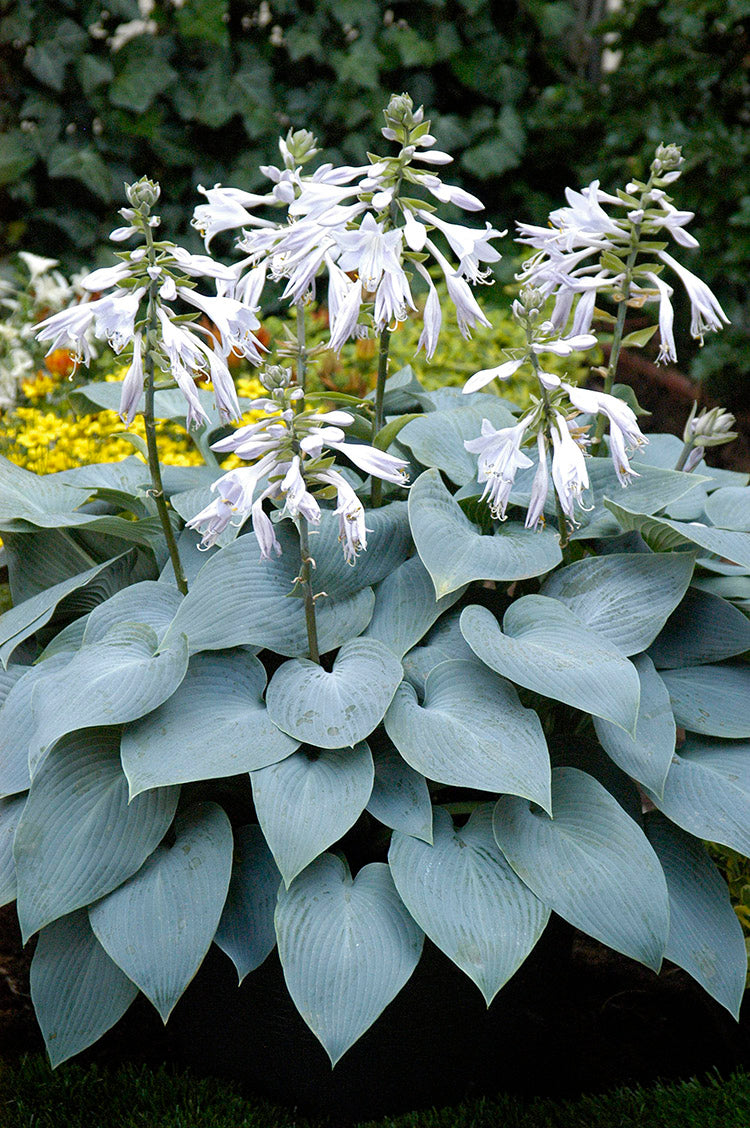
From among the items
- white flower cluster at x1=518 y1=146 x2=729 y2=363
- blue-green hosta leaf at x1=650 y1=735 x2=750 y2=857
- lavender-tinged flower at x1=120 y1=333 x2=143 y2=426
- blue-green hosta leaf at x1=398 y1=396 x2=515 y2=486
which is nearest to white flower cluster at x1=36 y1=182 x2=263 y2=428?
lavender-tinged flower at x1=120 y1=333 x2=143 y2=426

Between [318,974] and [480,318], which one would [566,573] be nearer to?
[480,318]

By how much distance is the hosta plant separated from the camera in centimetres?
145

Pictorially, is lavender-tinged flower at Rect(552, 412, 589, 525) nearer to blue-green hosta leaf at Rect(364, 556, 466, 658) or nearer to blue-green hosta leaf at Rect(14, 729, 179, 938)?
blue-green hosta leaf at Rect(364, 556, 466, 658)

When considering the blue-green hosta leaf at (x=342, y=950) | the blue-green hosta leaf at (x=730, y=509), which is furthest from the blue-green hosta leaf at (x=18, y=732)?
the blue-green hosta leaf at (x=730, y=509)

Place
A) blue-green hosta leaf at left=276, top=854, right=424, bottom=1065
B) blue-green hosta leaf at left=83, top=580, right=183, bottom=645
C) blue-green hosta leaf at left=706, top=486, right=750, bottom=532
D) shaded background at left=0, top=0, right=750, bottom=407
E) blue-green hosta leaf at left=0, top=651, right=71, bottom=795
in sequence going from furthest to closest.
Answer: shaded background at left=0, top=0, right=750, bottom=407 → blue-green hosta leaf at left=706, top=486, right=750, bottom=532 → blue-green hosta leaf at left=83, top=580, right=183, bottom=645 → blue-green hosta leaf at left=0, top=651, right=71, bottom=795 → blue-green hosta leaf at left=276, top=854, right=424, bottom=1065

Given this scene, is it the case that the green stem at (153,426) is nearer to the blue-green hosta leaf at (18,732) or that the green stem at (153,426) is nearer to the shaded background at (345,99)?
the blue-green hosta leaf at (18,732)

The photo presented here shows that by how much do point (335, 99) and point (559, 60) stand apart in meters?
1.30

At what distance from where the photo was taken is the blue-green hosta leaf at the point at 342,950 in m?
1.39

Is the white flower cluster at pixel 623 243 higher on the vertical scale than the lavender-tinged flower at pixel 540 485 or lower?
higher

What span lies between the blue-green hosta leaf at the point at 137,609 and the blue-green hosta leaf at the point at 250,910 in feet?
1.30

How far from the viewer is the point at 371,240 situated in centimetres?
152

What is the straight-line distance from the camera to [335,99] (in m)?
5.04

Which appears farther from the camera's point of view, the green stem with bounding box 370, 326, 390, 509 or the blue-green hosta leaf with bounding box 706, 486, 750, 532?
the blue-green hosta leaf with bounding box 706, 486, 750, 532

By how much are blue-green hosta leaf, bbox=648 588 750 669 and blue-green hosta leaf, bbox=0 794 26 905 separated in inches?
43.3
